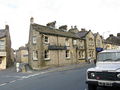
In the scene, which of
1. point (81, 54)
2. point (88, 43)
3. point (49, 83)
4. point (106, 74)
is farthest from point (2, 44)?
point (106, 74)

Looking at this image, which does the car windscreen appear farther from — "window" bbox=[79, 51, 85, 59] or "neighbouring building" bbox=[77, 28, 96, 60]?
"neighbouring building" bbox=[77, 28, 96, 60]

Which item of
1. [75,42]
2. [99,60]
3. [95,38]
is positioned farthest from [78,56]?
[99,60]

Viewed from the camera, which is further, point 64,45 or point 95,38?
point 95,38

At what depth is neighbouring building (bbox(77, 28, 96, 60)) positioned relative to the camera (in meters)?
48.4

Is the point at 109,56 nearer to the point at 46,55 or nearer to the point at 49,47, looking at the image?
the point at 46,55

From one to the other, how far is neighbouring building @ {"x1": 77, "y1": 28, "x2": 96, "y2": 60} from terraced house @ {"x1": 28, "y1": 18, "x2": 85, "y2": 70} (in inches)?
209

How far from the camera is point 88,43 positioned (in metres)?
49.8

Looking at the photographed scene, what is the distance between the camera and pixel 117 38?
242 feet

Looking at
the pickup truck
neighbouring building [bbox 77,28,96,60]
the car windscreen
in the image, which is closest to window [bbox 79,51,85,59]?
neighbouring building [bbox 77,28,96,60]

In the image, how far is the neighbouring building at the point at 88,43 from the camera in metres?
48.4

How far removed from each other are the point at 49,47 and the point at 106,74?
26.6m

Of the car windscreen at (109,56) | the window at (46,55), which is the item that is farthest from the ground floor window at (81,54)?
the car windscreen at (109,56)

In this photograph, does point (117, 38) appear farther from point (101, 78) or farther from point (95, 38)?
point (101, 78)

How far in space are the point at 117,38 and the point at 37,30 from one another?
149 feet
